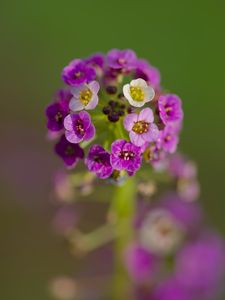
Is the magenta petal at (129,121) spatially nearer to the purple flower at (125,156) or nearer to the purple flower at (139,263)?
the purple flower at (125,156)

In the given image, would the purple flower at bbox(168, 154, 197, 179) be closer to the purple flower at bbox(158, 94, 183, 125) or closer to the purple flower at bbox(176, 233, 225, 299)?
the purple flower at bbox(158, 94, 183, 125)

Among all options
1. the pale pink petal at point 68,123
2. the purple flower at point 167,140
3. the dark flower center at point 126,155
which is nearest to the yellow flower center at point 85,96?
the pale pink petal at point 68,123

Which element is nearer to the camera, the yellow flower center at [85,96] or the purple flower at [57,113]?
the yellow flower center at [85,96]

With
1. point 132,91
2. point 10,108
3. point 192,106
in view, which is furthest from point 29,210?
point 132,91

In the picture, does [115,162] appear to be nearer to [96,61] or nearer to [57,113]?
[57,113]

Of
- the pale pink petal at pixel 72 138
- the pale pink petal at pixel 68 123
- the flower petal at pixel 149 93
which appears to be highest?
the flower petal at pixel 149 93

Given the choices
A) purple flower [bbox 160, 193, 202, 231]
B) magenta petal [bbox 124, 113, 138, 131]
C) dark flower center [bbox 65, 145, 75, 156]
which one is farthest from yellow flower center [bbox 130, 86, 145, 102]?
purple flower [bbox 160, 193, 202, 231]
